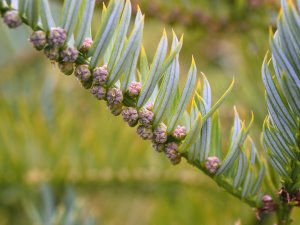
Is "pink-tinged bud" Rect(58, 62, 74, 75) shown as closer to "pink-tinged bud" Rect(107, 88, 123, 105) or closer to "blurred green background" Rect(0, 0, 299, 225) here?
"pink-tinged bud" Rect(107, 88, 123, 105)

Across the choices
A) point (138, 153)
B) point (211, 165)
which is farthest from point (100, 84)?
point (138, 153)

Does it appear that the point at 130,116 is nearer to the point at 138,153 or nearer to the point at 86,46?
the point at 86,46

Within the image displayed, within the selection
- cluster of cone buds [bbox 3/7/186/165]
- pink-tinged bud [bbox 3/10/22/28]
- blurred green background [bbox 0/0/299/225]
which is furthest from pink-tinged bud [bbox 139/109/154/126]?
blurred green background [bbox 0/0/299/225]

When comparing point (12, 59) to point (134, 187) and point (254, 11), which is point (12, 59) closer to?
point (134, 187)

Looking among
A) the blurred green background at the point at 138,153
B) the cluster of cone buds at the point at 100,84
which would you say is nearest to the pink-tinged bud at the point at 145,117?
the cluster of cone buds at the point at 100,84

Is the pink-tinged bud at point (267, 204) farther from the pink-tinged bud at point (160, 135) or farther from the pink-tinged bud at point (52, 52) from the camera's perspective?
the pink-tinged bud at point (52, 52)

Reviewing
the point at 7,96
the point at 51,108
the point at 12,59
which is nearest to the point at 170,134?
the point at 51,108
